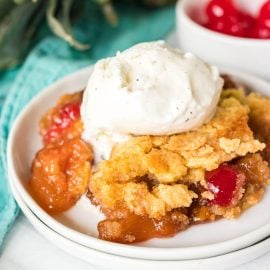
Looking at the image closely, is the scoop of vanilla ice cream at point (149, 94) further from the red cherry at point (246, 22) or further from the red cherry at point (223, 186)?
the red cherry at point (246, 22)

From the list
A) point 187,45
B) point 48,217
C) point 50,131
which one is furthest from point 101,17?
point 48,217

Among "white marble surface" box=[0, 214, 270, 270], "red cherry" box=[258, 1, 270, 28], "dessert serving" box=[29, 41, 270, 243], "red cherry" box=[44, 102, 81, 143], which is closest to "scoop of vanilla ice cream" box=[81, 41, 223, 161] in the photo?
"dessert serving" box=[29, 41, 270, 243]

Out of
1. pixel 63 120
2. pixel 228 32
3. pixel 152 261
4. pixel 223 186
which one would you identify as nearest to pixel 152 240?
pixel 152 261

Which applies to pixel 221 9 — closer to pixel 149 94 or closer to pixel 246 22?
pixel 246 22

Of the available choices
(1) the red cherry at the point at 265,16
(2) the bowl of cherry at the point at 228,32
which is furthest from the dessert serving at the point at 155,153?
(1) the red cherry at the point at 265,16

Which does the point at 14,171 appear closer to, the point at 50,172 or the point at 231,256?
the point at 50,172

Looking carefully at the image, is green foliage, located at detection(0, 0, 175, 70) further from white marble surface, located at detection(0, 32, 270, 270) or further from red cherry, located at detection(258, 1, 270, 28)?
white marble surface, located at detection(0, 32, 270, 270)
